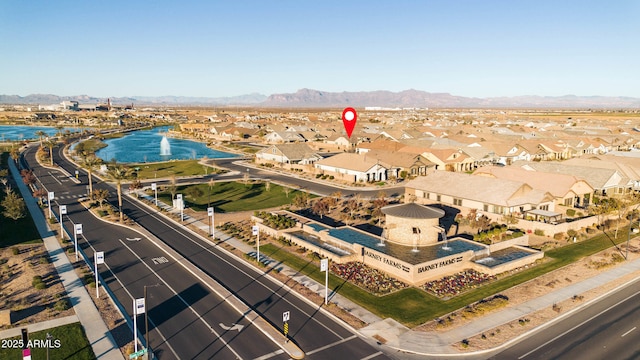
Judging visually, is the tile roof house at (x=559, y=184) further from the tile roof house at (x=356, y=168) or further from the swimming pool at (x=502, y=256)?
the tile roof house at (x=356, y=168)

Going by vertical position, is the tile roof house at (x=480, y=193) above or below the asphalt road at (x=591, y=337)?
above

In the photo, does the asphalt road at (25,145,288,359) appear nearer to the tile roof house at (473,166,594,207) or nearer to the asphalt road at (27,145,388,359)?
the asphalt road at (27,145,388,359)

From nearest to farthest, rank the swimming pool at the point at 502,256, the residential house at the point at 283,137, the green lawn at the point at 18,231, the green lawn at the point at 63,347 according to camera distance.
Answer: the green lawn at the point at 63,347 → the swimming pool at the point at 502,256 → the green lawn at the point at 18,231 → the residential house at the point at 283,137

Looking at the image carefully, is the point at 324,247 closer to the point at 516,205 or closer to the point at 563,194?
the point at 516,205

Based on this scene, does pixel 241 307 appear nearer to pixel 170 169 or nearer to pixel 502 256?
pixel 502 256

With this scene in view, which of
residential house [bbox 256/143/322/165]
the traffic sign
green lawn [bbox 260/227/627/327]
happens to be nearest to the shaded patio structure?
green lawn [bbox 260/227/627/327]

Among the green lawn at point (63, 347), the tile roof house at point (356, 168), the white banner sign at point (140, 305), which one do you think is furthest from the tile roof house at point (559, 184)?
the green lawn at point (63, 347)
